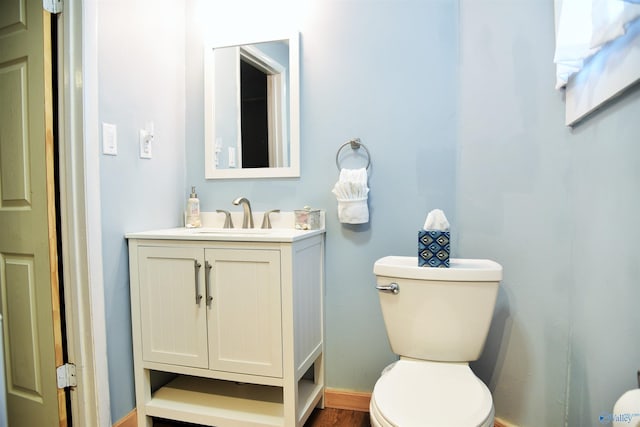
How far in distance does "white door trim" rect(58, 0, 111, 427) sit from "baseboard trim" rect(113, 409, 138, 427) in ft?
0.25

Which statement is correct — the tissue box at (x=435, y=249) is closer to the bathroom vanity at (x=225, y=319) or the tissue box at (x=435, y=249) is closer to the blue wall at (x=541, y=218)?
the blue wall at (x=541, y=218)

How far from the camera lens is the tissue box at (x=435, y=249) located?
1.33m

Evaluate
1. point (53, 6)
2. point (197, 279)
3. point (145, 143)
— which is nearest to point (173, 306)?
point (197, 279)

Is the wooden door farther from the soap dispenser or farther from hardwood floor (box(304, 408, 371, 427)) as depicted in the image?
hardwood floor (box(304, 408, 371, 427))

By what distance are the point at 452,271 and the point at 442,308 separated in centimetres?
14

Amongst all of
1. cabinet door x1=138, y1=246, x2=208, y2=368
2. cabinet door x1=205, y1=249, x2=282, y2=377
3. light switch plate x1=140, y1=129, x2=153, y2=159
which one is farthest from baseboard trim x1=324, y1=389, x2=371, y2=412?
light switch plate x1=140, y1=129, x2=153, y2=159

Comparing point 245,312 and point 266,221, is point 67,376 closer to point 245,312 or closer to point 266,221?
point 245,312

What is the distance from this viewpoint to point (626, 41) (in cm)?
89

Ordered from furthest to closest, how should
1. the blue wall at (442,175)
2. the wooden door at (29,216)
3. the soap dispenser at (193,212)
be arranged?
the soap dispenser at (193,212), the wooden door at (29,216), the blue wall at (442,175)

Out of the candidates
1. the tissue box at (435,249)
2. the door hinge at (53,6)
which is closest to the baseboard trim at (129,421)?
the tissue box at (435,249)

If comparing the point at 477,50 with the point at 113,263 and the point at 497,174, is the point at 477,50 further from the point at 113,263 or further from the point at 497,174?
the point at 113,263

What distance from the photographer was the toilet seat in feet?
3.18

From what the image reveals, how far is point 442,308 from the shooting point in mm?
1298

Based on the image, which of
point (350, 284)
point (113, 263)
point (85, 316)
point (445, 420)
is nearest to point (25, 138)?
point (113, 263)
